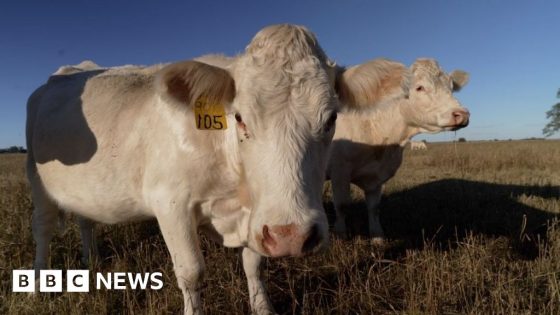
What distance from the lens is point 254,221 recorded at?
2301 mm

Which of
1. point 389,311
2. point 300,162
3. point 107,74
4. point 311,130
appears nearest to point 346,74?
point 311,130

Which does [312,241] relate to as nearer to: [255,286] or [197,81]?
[197,81]

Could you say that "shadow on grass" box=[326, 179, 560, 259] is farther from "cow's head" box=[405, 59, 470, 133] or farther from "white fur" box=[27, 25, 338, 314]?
"white fur" box=[27, 25, 338, 314]

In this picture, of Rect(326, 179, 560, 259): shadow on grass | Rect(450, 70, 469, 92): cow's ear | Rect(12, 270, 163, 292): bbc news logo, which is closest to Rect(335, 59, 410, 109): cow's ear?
Rect(326, 179, 560, 259): shadow on grass

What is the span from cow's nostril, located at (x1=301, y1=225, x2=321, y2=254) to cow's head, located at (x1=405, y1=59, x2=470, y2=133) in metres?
4.66

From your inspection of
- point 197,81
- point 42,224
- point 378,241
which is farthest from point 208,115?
point 378,241

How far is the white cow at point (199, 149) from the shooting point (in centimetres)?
234

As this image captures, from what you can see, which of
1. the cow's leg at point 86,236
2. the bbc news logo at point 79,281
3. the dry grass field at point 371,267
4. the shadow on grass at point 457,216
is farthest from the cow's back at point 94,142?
the shadow on grass at point 457,216

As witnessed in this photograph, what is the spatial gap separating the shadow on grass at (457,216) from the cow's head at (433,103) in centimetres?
143

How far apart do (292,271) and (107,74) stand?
9.51 ft

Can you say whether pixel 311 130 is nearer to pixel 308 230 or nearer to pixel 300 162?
pixel 300 162

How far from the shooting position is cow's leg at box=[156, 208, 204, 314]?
322 centimetres

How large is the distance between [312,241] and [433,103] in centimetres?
496

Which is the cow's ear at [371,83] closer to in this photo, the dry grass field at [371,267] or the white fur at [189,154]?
the white fur at [189,154]
